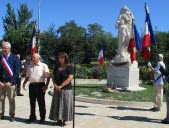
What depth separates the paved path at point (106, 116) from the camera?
26.3 feet

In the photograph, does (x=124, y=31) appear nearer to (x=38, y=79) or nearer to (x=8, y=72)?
(x=38, y=79)

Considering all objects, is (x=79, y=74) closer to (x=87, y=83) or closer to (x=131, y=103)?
(x=87, y=83)

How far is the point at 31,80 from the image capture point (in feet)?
26.1

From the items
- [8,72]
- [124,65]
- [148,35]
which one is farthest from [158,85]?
Result: [124,65]

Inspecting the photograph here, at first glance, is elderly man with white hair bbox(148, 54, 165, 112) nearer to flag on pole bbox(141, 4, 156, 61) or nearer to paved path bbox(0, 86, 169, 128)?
paved path bbox(0, 86, 169, 128)

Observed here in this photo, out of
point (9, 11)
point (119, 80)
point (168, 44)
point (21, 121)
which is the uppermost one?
point (9, 11)

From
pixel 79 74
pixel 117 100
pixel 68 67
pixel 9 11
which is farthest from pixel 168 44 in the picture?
pixel 68 67

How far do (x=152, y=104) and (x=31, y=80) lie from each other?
16.2 ft

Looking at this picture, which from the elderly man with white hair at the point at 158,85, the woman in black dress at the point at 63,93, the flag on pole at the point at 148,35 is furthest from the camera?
the flag on pole at the point at 148,35

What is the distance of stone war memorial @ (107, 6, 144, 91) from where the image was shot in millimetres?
14859

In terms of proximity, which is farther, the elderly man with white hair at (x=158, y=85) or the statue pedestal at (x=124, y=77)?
the statue pedestal at (x=124, y=77)

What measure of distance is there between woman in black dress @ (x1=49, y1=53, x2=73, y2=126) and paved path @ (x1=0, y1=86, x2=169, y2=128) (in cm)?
26

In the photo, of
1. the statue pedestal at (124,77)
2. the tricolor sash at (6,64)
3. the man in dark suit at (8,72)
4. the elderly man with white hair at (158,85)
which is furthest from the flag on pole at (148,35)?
the statue pedestal at (124,77)

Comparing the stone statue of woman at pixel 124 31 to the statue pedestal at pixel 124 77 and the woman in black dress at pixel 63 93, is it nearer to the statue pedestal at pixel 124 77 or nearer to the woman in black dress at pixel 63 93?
the statue pedestal at pixel 124 77
